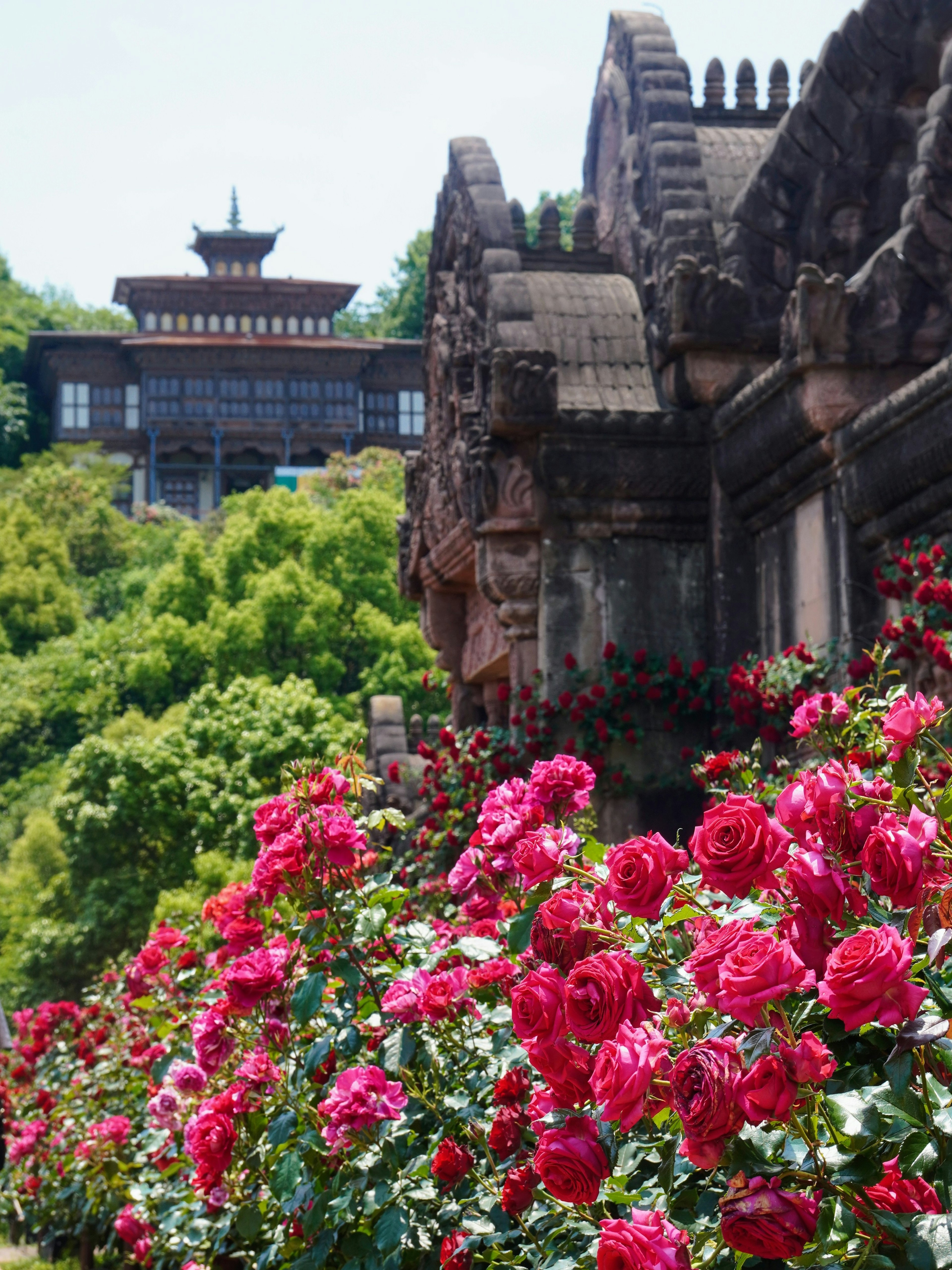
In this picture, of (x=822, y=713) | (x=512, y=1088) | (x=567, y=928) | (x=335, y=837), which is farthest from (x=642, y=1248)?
(x=335, y=837)

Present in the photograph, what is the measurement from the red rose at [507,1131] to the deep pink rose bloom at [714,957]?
0.91 meters

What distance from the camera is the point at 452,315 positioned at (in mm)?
9258

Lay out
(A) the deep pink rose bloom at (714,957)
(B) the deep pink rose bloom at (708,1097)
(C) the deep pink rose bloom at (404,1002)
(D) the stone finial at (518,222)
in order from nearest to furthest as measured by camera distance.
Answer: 1. (B) the deep pink rose bloom at (708,1097)
2. (A) the deep pink rose bloom at (714,957)
3. (C) the deep pink rose bloom at (404,1002)
4. (D) the stone finial at (518,222)

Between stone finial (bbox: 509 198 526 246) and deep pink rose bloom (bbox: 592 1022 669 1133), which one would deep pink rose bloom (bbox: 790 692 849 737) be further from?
stone finial (bbox: 509 198 526 246)

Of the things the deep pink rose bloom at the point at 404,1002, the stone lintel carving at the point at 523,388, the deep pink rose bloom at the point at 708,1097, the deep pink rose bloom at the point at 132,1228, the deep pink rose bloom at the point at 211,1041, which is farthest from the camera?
the stone lintel carving at the point at 523,388

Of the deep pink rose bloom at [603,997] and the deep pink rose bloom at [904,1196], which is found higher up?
the deep pink rose bloom at [603,997]

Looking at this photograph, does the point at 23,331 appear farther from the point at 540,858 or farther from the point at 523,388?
the point at 540,858

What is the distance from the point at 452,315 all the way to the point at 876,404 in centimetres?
384

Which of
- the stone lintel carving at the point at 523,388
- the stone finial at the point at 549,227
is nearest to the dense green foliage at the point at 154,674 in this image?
the stone finial at the point at 549,227

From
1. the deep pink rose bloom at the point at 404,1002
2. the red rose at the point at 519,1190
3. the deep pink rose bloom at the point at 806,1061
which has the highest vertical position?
the deep pink rose bloom at the point at 806,1061

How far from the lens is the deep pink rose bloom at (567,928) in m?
2.17

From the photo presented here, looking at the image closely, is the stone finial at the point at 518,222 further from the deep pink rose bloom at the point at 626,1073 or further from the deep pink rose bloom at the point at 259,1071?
the deep pink rose bloom at the point at 626,1073

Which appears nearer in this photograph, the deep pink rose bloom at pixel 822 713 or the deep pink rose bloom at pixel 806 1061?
the deep pink rose bloom at pixel 806 1061

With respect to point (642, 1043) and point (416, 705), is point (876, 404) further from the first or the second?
point (416, 705)
